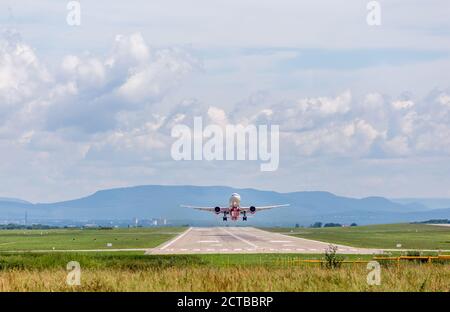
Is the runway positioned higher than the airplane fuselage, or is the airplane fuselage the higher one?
the airplane fuselage

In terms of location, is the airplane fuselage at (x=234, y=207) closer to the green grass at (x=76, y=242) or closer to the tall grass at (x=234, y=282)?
the green grass at (x=76, y=242)


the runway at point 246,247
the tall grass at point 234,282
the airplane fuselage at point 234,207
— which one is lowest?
the tall grass at point 234,282

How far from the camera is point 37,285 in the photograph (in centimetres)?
3341

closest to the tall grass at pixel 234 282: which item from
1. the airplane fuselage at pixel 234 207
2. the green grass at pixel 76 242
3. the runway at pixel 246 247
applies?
the runway at pixel 246 247

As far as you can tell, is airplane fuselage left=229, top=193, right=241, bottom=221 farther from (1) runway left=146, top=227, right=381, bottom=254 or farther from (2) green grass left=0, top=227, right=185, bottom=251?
(1) runway left=146, top=227, right=381, bottom=254

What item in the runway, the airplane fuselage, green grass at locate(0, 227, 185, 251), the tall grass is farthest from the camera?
the airplane fuselage

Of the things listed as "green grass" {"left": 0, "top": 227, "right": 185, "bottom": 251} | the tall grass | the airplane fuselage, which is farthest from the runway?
the tall grass

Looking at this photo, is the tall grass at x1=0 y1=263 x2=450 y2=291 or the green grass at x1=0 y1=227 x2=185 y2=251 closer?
the tall grass at x1=0 y1=263 x2=450 y2=291

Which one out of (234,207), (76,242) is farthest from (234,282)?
(234,207)

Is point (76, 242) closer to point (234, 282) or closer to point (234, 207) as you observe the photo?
point (234, 207)
